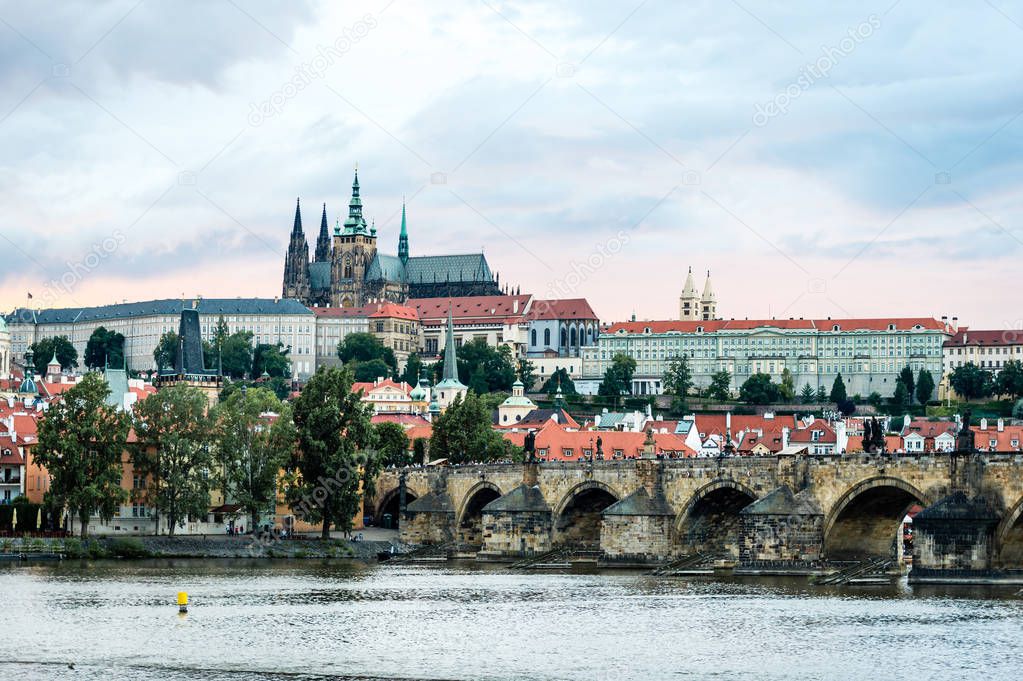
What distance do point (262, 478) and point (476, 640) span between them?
37561mm

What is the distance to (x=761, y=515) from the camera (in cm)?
6912

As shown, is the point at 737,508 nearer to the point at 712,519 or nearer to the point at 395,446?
the point at 712,519

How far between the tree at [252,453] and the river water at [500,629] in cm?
1577

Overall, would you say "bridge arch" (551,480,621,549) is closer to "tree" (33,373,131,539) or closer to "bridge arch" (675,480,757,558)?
"bridge arch" (675,480,757,558)

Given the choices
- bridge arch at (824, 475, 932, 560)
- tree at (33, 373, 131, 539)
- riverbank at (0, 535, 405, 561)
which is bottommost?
riverbank at (0, 535, 405, 561)

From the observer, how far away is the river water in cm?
4688

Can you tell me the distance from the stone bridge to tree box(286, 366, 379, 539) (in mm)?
3353

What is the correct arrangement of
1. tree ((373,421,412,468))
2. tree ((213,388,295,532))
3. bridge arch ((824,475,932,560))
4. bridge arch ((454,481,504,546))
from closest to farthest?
bridge arch ((824,475,932,560)) → tree ((213,388,295,532)) → bridge arch ((454,481,504,546)) → tree ((373,421,412,468))

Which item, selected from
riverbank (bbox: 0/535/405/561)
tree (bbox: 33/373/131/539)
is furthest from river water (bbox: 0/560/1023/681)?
tree (bbox: 33/373/131/539)

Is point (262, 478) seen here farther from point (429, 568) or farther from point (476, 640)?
point (476, 640)

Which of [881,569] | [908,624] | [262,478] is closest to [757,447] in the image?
[262,478]

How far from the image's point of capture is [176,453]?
87.8 meters

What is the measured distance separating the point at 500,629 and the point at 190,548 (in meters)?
32.4

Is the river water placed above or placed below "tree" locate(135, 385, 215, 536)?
below
